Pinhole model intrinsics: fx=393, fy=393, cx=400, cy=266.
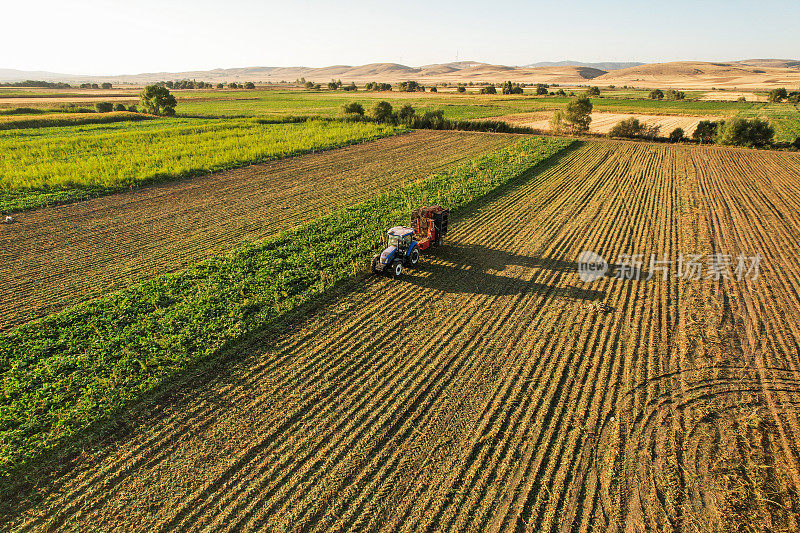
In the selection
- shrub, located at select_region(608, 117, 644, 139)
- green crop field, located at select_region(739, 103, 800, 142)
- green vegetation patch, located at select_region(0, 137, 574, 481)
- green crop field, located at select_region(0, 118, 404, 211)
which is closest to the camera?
green vegetation patch, located at select_region(0, 137, 574, 481)

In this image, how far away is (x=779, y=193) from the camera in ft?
84.5

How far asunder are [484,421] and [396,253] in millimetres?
7644

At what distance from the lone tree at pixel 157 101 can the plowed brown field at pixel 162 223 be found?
46842 mm

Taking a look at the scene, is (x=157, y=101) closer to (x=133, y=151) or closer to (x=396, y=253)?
(x=133, y=151)

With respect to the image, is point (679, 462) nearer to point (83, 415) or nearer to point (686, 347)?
point (686, 347)

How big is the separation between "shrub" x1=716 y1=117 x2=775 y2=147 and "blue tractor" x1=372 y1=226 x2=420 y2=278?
141 feet

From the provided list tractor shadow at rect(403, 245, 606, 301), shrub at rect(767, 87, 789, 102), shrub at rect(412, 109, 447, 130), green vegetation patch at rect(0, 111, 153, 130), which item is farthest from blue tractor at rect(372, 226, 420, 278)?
shrub at rect(767, 87, 789, 102)

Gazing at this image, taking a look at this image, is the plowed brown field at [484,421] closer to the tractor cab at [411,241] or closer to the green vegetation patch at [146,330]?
the tractor cab at [411,241]

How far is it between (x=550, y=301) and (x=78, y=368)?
14029 mm

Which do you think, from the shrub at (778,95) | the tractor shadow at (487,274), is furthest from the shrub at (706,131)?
the shrub at (778,95)

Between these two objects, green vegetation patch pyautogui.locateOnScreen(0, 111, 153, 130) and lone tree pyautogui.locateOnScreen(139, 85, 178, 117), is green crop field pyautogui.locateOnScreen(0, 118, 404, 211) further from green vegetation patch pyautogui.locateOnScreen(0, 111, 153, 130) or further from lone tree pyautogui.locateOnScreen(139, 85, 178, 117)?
lone tree pyautogui.locateOnScreen(139, 85, 178, 117)

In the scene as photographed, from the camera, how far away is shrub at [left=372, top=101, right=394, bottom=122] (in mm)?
53656

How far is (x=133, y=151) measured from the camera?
3575 centimetres

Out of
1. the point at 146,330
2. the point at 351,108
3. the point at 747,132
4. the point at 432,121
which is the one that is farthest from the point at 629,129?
the point at 146,330
